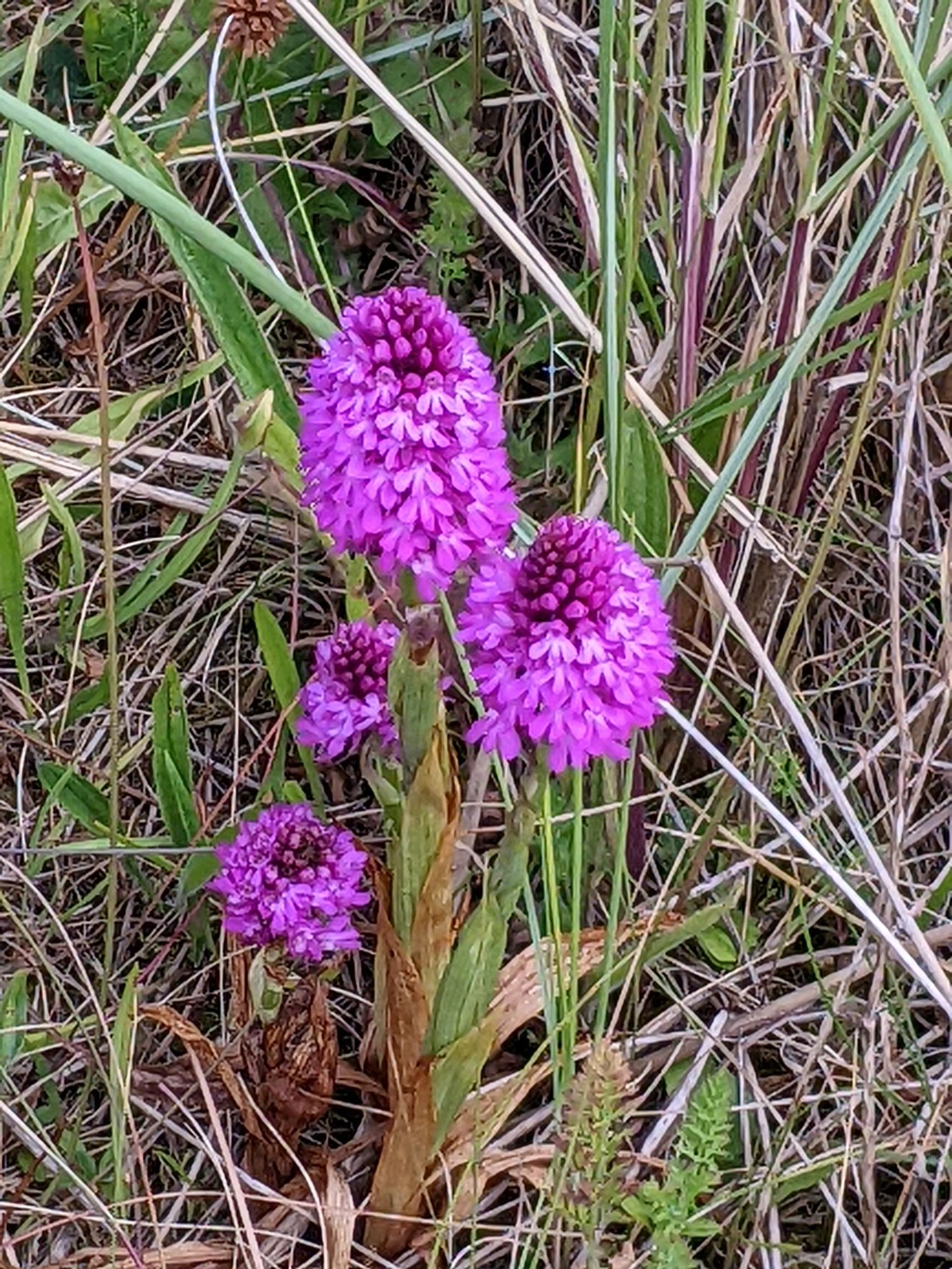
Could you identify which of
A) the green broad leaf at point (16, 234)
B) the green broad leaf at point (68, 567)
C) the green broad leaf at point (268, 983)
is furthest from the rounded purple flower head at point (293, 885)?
the green broad leaf at point (16, 234)

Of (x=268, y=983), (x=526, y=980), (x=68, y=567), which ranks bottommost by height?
(x=526, y=980)

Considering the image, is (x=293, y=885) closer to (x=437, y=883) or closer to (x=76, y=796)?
(x=437, y=883)

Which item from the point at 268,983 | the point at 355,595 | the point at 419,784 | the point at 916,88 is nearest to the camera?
the point at 916,88

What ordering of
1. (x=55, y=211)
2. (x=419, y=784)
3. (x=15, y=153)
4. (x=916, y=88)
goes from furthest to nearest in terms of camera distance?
1. (x=55, y=211)
2. (x=15, y=153)
3. (x=419, y=784)
4. (x=916, y=88)

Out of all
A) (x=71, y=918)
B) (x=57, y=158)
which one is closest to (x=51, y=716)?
(x=71, y=918)

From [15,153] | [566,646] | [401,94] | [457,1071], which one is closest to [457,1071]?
[457,1071]

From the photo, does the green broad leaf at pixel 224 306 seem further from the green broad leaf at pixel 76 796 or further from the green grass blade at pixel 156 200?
the green broad leaf at pixel 76 796

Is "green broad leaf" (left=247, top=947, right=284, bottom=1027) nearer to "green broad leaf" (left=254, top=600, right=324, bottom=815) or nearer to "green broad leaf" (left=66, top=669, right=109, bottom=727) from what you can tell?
"green broad leaf" (left=254, top=600, right=324, bottom=815)

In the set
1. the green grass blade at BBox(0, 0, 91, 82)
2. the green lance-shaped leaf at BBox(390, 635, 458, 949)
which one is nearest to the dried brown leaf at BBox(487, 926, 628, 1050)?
the green lance-shaped leaf at BBox(390, 635, 458, 949)
